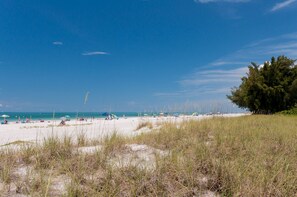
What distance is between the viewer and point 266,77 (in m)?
23.5

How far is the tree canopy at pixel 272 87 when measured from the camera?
22.4 m

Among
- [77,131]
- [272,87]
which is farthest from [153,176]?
[272,87]

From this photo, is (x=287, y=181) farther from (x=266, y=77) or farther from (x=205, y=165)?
(x=266, y=77)

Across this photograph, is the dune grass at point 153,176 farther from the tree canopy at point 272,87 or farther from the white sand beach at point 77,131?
→ the tree canopy at point 272,87

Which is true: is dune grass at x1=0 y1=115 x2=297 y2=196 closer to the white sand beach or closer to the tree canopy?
the white sand beach

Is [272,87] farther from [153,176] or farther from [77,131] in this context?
[153,176]

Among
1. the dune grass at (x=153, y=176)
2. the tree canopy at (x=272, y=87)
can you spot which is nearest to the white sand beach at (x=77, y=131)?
the dune grass at (x=153, y=176)

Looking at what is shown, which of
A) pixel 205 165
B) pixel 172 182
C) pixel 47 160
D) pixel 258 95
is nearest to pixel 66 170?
pixel 47 160

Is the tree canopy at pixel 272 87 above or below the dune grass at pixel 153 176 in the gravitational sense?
above


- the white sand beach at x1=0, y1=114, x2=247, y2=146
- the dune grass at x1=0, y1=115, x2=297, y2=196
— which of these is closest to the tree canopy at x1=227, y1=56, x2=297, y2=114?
the white sand beach at x1=0, y1=114, x2=247, y2=146

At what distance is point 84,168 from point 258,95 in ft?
72.4

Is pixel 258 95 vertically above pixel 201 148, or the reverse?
pixel 258 95

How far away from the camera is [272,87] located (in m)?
22.7

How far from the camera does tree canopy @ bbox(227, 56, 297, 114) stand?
22375 millimetres
